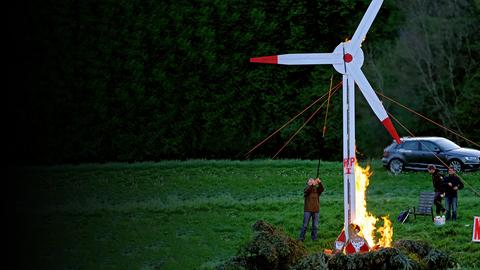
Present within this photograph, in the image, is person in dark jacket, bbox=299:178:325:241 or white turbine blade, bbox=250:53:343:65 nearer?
white turbine blade, bbox=250:53:343:65

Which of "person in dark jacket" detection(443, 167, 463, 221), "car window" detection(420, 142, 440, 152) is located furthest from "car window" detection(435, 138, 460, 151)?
"person in dark jacket" detection(443, 167, 463, 221)

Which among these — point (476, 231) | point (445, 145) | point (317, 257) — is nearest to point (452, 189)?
point (476, 231)

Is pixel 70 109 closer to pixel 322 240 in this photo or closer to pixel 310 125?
pixel 310 125

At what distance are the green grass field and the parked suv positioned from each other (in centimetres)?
58

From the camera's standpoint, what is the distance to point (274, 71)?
39781 millimetres

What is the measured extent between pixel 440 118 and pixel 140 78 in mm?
15039

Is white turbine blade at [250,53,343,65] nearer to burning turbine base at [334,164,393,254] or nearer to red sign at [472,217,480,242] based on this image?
burning turbine base at [334,164,393,254]

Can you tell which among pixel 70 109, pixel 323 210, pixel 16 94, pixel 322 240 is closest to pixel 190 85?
pixel 70 109

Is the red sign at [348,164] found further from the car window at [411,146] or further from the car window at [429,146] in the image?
the car window at [411,146]

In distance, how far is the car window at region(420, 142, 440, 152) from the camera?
3238 cm

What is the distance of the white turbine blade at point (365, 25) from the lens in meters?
18.4

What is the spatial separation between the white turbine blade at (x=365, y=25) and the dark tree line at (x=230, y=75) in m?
20.0

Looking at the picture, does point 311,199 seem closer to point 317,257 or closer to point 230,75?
point 317,257

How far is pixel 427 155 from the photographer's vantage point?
107ft
